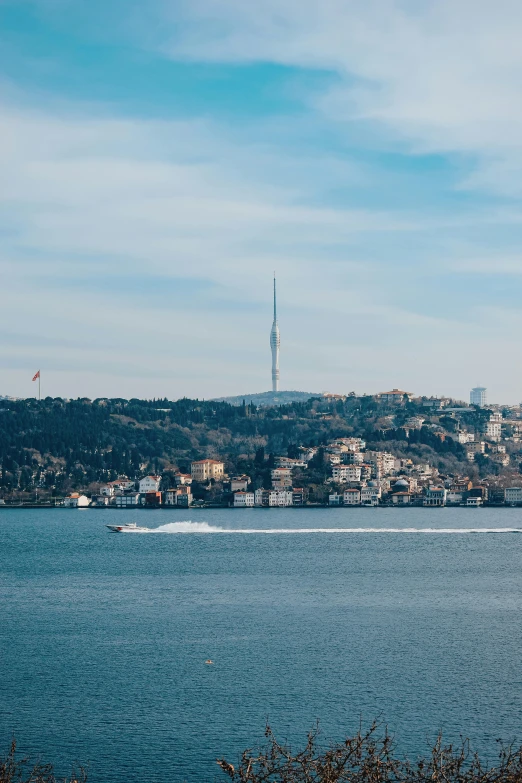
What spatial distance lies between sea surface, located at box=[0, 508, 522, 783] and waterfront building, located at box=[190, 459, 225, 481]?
43535mm

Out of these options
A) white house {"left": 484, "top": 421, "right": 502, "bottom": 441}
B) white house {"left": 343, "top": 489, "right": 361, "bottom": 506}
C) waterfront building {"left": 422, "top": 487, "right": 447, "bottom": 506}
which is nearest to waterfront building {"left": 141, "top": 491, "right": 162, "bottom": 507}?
white house {"left": 343, "top": 489, "right": 361, "bottom": 506}

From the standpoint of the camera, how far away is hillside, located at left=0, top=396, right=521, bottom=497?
89.8m

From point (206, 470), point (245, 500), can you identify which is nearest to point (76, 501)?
point (206, 470)

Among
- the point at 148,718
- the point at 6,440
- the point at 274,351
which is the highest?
the point at 274,351

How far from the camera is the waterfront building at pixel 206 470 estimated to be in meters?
84.2

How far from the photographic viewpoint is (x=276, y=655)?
19.6 m

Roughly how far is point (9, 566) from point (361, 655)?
1974 centimetres

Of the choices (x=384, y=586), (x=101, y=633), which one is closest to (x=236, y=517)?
(x=384, y=586)

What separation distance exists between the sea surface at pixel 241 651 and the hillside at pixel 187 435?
46.9 metres

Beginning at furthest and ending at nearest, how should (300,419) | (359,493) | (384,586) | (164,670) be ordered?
(300,419) → (359,493) → (384,586) → (164,670)

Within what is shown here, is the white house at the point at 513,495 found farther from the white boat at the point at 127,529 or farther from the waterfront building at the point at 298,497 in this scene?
the white boat at the point at 127,529

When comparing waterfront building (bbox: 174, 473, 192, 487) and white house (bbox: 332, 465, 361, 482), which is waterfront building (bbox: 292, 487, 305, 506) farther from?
waterfront building (bbox: 174, 473, 192, 487)

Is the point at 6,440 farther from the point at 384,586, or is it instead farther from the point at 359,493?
the point at 384,586

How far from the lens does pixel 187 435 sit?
107688 millimetres
